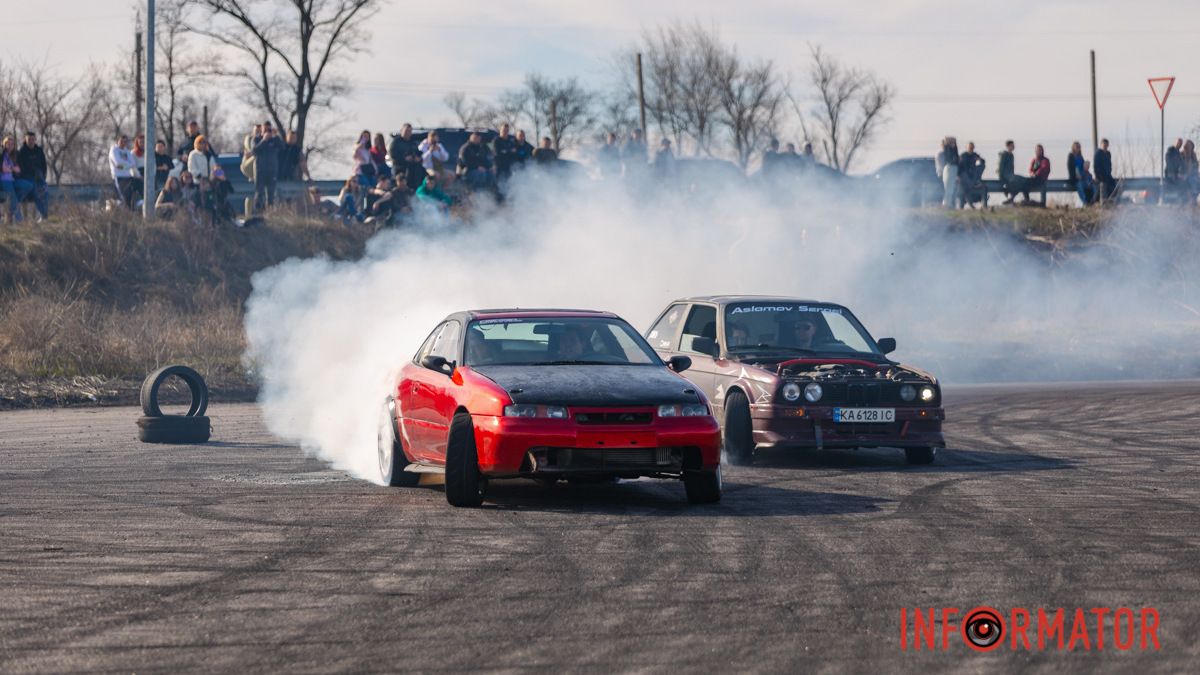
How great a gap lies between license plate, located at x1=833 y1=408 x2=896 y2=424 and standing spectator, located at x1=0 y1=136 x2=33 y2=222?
57.4 feet

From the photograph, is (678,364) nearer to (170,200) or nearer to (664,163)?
(664,163)

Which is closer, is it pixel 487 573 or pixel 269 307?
pixel 487 573

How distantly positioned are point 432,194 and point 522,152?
9.57 feet

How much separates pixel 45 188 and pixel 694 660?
24.6m

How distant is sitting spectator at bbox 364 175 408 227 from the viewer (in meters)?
26.9

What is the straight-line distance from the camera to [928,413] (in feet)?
42.3

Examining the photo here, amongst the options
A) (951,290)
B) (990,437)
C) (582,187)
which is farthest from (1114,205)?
(990,437)

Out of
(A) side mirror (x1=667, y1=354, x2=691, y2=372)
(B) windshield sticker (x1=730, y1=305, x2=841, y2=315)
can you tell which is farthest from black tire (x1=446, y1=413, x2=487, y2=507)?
(B) windshield sticker (x1=730, y1=305, x2=841, y2=315)

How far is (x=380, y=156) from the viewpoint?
2786cm

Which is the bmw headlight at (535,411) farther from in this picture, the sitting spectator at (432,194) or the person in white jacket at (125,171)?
the person in white jacket at (125,171)

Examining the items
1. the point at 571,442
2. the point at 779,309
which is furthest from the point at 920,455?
the point at 571,442

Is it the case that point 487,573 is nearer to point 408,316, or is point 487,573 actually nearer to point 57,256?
point 408,316

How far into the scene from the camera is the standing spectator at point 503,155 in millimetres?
27641

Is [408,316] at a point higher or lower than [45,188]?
lower
